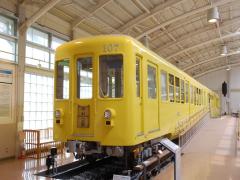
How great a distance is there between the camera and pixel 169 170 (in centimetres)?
696

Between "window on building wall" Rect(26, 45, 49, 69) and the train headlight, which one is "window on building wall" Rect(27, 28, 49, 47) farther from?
the train headlight

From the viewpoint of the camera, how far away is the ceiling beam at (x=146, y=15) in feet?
41.3

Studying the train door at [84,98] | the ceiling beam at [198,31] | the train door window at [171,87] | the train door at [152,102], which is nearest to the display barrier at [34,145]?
the train door at [84,98]

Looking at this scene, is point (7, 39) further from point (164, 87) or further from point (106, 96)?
point (164, 87)

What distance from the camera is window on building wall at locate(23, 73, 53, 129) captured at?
1023 centimetres

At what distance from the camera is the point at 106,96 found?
18.7 feet

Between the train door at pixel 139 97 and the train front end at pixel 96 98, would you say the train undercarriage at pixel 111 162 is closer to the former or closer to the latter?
the train front end at pixel 96 98

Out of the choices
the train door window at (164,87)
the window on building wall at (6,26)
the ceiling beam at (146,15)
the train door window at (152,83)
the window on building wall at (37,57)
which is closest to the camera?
Result: the train door window at (152,83)

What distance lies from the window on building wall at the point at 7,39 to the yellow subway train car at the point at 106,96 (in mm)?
3525

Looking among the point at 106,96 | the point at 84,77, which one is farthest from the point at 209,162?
the point at 84,77

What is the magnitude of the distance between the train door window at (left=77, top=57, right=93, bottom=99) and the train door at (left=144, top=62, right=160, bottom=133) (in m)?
1.30

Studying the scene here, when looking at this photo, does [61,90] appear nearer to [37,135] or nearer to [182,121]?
[37,135]

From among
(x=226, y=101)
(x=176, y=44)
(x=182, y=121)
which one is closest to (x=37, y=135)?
(x=182, y=121)

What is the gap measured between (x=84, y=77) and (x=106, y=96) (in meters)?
0.74
